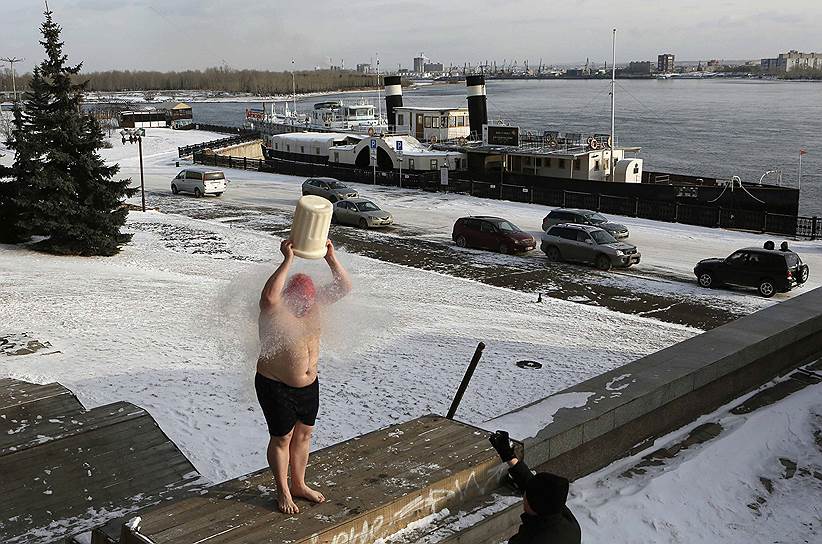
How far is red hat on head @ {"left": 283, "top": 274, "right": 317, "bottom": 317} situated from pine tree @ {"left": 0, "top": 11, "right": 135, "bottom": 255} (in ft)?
61.9

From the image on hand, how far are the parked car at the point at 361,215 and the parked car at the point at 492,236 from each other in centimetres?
403

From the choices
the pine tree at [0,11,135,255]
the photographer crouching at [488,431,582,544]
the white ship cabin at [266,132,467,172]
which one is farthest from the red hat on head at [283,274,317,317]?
the white ship cabin at [266,132,467,172]

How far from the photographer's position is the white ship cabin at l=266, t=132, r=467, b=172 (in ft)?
153

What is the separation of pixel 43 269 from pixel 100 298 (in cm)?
404

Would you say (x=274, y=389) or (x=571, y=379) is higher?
(x=274, y=389)

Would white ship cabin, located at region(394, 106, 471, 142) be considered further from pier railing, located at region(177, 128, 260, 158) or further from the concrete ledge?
the concrete ledge

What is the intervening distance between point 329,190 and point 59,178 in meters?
16.1

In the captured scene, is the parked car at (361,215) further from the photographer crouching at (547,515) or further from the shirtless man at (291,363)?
the photographer crouching at (547,515)

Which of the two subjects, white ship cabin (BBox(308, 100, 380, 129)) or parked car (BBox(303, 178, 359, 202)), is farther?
white ship cabin (BBox(308, 100, 380, 129))

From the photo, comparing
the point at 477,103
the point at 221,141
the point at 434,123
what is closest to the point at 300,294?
the point at 477,103

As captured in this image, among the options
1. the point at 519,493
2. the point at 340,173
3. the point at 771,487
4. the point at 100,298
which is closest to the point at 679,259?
the point at 100,298

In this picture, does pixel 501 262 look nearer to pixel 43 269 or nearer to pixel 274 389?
pixel 43 269

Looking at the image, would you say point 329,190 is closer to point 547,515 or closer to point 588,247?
point 588,247

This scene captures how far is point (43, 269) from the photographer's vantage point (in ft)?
64.4
